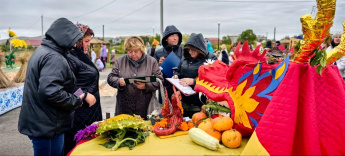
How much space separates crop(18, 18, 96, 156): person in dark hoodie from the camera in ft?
6.26

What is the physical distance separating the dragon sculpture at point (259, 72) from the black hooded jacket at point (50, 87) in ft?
3.90

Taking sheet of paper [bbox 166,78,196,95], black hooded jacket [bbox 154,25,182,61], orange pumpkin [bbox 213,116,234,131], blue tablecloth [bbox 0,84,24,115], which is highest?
black hooded jacket [bbox 154,25,182,61]

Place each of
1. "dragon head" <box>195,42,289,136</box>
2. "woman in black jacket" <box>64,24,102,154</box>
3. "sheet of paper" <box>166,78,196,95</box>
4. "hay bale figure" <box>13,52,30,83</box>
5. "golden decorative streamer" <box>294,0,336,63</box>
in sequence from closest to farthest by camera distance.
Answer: "golden decorative streamer" <box>294,0,336,63</box> → "dragon head" <box>195,42,289,136</box> → "sheet of paper" <box>166,78,196,95</box> → "woman in black jacket" <box>64,24,102,154</box> → "hay bale figure" <box>13,52,30,83</box>

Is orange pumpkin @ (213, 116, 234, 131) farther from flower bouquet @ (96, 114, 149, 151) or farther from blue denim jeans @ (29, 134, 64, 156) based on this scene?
blue denim jeans @ (29, 134, 64, 156)

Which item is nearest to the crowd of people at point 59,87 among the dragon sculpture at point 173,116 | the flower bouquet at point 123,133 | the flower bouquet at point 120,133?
the flower bouquet at point 120,133

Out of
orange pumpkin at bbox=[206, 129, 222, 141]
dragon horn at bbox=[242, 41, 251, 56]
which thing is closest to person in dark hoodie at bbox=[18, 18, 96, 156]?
orange pumpkin at bbox=[206, 129, 222, 141]

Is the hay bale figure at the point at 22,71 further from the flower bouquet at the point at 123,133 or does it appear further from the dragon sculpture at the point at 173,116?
the dragon sculpture at the point at 173,116

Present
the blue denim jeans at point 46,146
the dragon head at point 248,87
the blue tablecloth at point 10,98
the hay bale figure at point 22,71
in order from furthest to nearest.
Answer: the hay bale figure at point 22,71 → the blue tablecloth at point 10,98 → the blue denim jeans at point 46,146 → the dragon head at point 248,87

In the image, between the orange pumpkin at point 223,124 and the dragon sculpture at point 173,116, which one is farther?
the dragon sculpture at point 173,116

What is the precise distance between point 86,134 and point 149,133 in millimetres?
536

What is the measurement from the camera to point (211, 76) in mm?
2361

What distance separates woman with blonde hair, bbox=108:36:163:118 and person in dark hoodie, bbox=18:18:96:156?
1.06m

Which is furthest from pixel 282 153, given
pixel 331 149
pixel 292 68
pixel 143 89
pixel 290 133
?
pixel 143 89

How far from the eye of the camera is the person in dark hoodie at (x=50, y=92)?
1909mm
